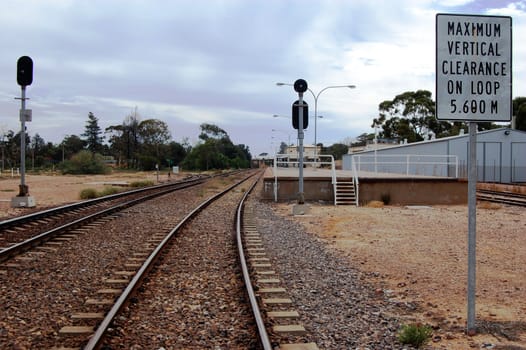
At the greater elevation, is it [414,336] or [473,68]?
[473,68]

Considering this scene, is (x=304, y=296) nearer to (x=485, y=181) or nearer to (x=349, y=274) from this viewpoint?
(x=349, y=274)

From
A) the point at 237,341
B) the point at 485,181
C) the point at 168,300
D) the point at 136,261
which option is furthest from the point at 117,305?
the point at 485,181

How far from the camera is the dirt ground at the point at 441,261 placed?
5527 mm

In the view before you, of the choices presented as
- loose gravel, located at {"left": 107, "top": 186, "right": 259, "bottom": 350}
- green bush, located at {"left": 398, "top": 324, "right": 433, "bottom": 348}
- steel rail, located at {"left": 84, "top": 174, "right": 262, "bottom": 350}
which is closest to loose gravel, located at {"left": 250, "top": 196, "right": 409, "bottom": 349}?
green bush, located at {"left": 398, "top": 324, "right": 433, "bottom": 348}

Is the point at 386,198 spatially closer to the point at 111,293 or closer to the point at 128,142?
the point at 111,293

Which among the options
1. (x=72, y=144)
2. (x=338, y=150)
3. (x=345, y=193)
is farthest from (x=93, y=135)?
A: (x=345, y=193)

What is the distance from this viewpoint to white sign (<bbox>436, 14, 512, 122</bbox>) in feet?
16.2

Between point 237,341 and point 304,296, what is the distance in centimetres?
186

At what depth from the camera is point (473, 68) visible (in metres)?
4.99

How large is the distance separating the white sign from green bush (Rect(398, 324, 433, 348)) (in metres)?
2.04

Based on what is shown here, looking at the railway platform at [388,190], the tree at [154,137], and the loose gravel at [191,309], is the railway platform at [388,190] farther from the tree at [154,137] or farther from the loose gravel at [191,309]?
the tree at [154,137]

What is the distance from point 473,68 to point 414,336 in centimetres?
261

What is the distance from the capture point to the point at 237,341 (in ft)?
15.9

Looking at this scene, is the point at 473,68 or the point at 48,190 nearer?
the point at 473,68
